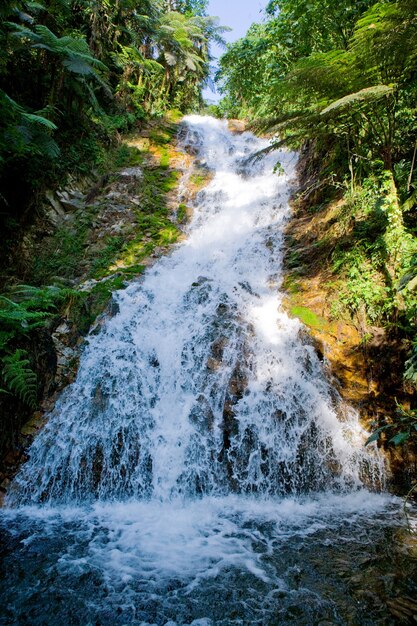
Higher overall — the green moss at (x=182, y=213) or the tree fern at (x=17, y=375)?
the green moss at (x=182, y=213)

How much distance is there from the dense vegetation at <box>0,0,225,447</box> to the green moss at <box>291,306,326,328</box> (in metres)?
3.81

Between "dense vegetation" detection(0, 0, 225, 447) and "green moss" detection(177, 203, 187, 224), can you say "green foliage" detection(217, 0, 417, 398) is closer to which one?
"green moss" detection(177, 203, 187, 224)

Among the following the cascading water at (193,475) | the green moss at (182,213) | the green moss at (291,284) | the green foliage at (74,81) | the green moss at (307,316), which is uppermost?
the green foliage at (74,81)

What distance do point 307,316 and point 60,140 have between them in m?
8.50

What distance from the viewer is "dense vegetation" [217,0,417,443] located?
478 centimetres

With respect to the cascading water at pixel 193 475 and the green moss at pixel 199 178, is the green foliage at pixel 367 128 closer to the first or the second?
the cascading water at pixel 193 475

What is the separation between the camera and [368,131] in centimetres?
577

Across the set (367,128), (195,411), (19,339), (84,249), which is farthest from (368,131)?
(84,249)

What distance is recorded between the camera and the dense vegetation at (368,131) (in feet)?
15.7

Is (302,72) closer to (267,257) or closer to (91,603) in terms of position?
(267,257)

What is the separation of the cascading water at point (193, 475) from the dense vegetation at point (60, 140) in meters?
1.12

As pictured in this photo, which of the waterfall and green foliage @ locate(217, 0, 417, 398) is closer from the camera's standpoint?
green foliage @ locate(217, 0, 417, 398)

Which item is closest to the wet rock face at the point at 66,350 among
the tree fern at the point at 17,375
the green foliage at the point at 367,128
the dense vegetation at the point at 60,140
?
the dense vegetation at the point at 60,140

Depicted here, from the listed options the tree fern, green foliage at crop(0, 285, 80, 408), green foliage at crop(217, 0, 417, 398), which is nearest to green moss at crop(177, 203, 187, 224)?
green foliage at crop(217, 0, 417, 398)
